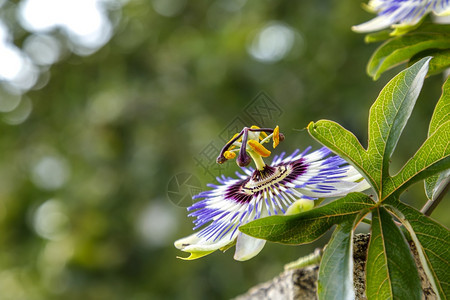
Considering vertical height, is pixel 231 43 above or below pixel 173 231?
above

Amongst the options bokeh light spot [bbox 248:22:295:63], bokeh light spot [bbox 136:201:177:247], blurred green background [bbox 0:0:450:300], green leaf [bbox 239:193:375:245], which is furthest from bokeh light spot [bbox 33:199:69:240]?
green leaf [bbox 239:193:375:245]

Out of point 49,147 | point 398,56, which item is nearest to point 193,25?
point 49,147

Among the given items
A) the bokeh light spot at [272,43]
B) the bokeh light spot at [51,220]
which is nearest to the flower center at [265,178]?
the bokeh light spot at [272,43]

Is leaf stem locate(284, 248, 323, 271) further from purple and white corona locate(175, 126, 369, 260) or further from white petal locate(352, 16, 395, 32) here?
white petal locate(352, 16, 395, 32)

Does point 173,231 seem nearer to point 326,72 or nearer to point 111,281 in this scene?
point 111,281

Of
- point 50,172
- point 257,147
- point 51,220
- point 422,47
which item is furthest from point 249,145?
point 50,172

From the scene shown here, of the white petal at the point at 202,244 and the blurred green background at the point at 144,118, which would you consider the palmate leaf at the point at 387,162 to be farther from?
the blurred green background at the point at 144,118

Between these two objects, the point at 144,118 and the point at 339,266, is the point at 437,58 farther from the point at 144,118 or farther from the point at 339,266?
the point at 144,118
